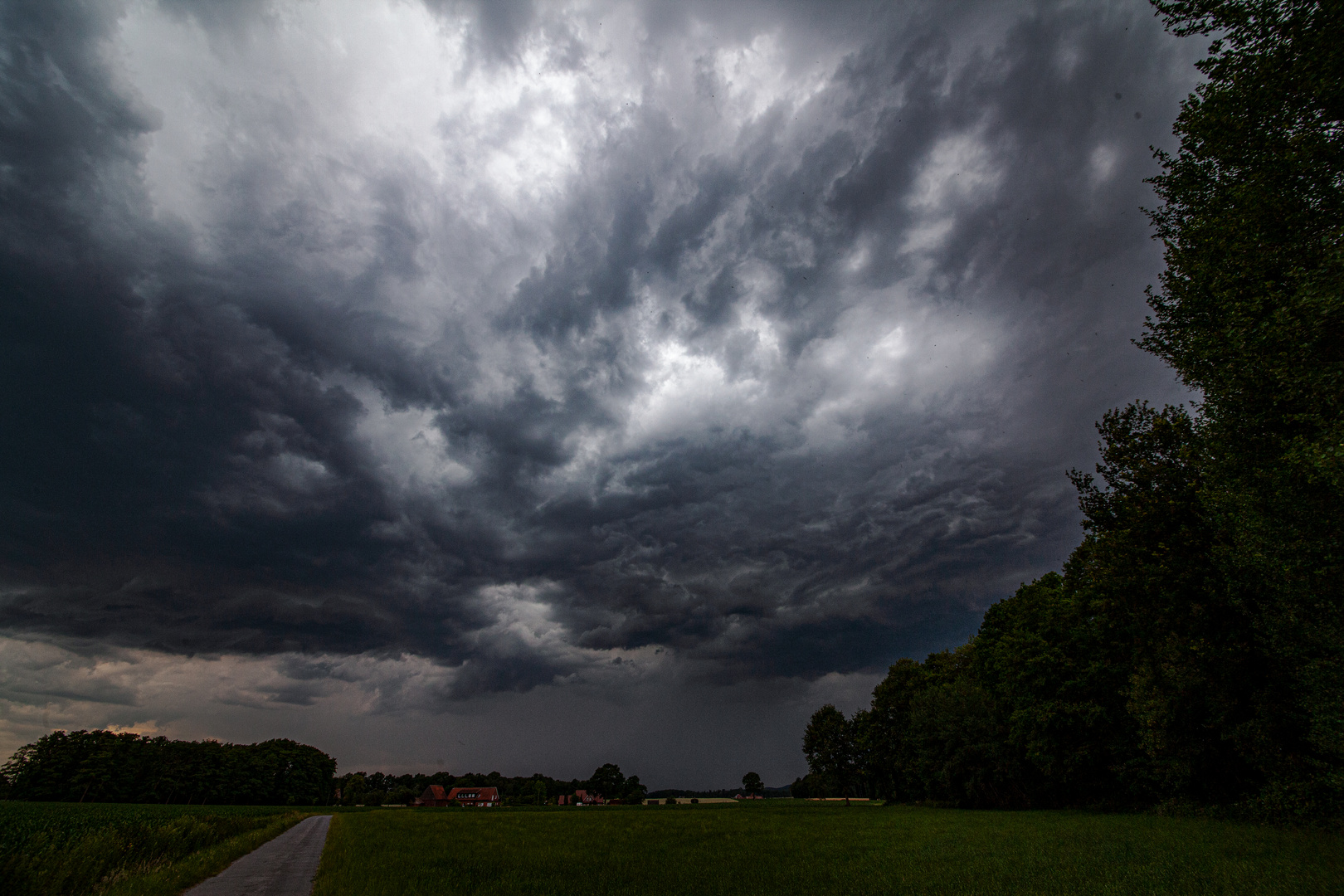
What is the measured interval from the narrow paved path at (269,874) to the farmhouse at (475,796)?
171401 millimetres

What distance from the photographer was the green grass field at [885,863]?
14422mm

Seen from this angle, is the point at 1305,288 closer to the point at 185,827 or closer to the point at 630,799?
the point at 185,827

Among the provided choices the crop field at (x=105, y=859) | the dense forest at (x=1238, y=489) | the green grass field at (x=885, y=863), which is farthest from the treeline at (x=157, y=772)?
the dense forest at (x=1238, y=489)

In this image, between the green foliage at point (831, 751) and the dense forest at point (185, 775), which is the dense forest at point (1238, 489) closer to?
the green foliage at point (831, 751)

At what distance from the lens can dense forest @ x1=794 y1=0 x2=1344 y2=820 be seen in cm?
1652

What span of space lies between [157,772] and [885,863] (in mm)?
157545

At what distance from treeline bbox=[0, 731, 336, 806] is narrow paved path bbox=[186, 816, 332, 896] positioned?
110 meters

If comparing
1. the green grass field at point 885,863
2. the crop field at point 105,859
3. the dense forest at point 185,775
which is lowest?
the green grass field at point 885,863

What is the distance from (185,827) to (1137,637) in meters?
56.4

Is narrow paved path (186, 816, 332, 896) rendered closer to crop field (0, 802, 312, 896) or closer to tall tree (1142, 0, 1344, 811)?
crop field (0, 802, 312, 896)

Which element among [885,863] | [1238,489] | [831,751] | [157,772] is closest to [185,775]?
[157,772]

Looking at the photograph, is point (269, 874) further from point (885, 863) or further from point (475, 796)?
point (475, 796)

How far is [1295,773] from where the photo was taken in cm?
2481

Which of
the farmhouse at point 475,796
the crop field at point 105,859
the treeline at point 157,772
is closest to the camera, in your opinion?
the crop field at point 105,859
